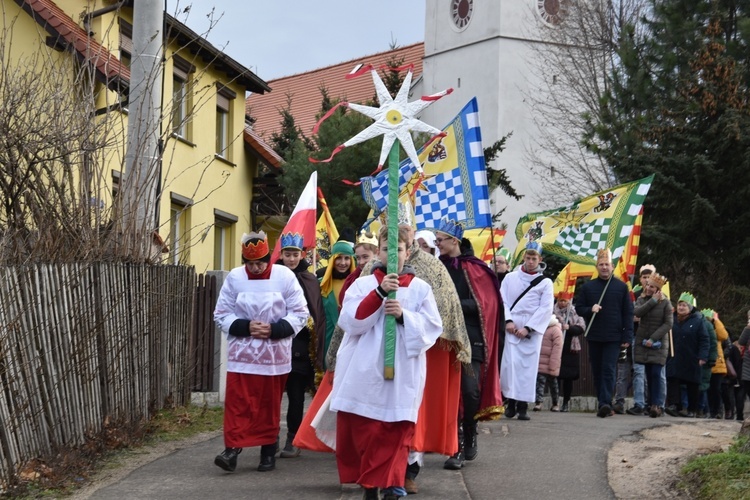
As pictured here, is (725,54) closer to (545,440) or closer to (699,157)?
(699,157)

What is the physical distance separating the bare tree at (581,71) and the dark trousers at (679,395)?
38.6 feet

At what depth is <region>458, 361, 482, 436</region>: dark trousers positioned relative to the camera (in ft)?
33.5

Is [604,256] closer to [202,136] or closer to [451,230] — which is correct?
[451,230]

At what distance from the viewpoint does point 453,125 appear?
583 inches

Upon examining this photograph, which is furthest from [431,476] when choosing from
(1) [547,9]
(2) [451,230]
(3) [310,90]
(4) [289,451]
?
(3) [310,90]

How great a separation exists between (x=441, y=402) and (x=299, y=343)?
1.90 meters

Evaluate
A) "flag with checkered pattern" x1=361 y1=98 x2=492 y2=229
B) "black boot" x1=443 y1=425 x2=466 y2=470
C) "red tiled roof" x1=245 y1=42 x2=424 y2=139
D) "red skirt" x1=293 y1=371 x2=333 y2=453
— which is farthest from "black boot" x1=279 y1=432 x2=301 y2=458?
"red tiled roof" x1=245 y1=42 x2=424 y2=139

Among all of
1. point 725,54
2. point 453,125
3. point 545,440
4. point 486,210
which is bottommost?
point 545,440

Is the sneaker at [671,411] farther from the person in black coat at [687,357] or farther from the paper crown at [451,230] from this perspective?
the paper crown at [451,230]

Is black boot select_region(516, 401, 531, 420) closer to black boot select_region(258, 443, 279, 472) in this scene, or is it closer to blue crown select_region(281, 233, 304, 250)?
blue crown select_region(281, 233, 304, 250)

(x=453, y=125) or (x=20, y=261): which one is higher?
(x=453, y=125)

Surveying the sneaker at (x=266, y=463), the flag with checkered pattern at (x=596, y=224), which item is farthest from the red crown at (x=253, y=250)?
the flag with checkered pattern at (x=596, y=224)

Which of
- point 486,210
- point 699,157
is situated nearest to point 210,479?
point 486,210

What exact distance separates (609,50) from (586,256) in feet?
58.3
